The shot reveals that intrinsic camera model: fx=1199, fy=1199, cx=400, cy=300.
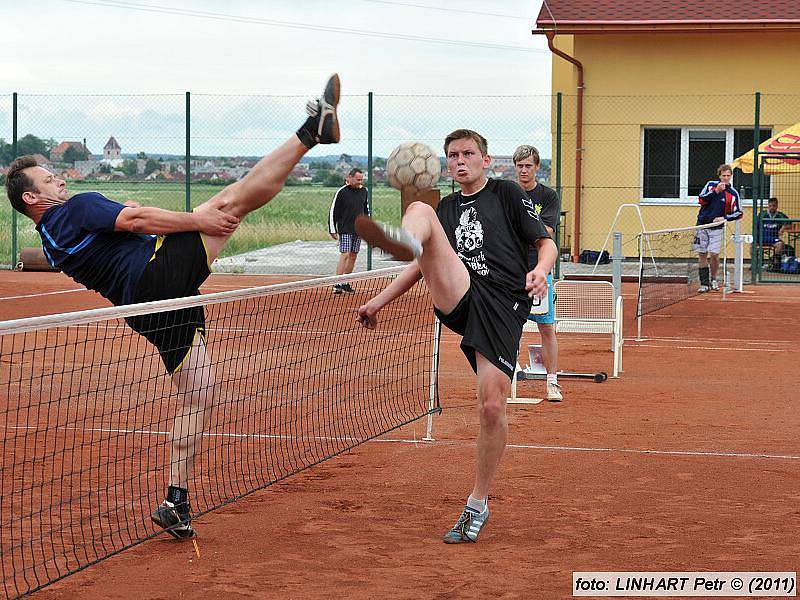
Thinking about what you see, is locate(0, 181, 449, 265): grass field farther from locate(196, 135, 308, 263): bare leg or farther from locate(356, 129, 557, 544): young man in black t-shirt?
locate(196, 135, 308, 263): bare leg

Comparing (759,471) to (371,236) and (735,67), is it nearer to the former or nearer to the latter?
(371,236)

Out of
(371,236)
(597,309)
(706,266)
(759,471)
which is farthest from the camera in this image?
(706,266)

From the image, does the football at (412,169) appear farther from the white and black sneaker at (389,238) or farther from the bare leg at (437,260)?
the white and black sneaker at (389,238)

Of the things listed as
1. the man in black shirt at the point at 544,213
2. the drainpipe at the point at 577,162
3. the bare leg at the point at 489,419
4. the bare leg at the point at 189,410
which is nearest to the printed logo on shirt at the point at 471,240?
the bare leg at the point at 489,419

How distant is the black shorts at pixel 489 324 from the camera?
19.5ft

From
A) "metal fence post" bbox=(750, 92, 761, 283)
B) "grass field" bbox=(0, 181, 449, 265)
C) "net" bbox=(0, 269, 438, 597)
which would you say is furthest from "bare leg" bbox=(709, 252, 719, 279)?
"net" bbox=(0, 269, 438, 597)

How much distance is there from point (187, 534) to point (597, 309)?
6.51 metres

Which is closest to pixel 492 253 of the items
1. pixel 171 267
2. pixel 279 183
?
pixel 279 183

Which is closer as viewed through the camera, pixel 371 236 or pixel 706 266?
pixel 371 236

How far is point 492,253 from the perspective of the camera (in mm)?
6059

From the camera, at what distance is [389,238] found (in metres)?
5.09

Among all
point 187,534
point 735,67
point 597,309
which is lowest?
point 187,534

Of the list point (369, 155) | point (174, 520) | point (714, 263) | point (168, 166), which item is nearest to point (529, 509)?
point (174, 520)

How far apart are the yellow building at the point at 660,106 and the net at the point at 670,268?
907mm
